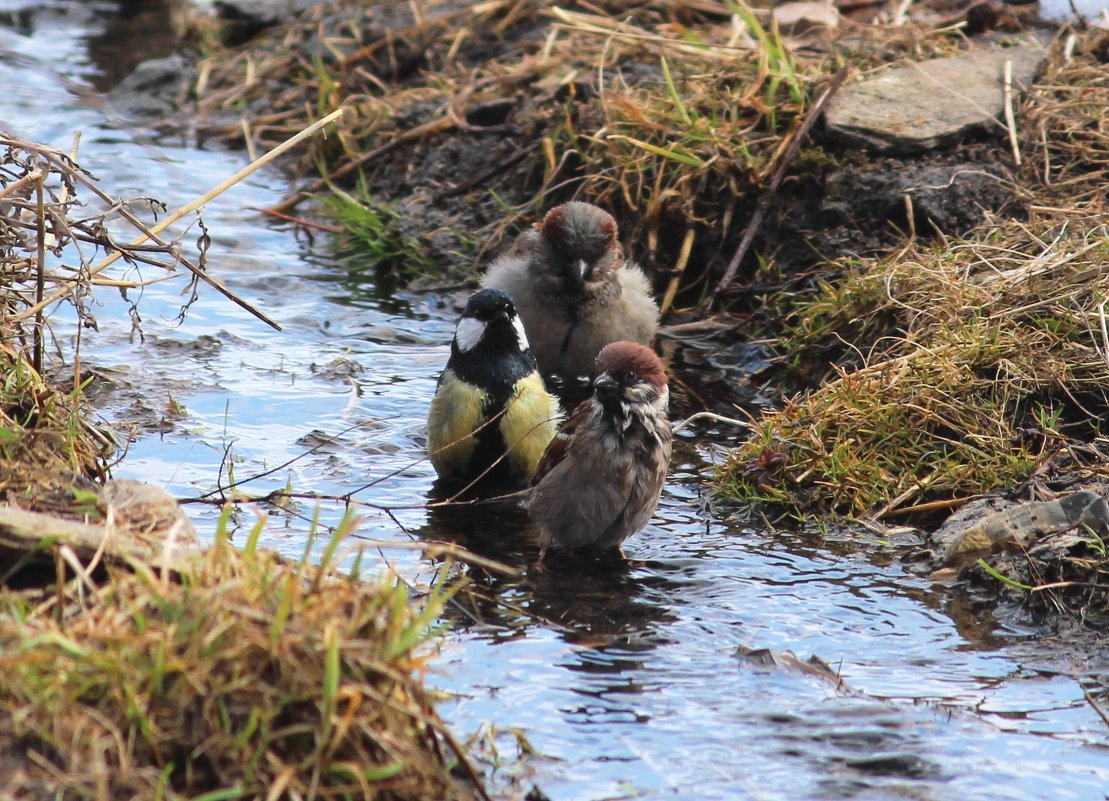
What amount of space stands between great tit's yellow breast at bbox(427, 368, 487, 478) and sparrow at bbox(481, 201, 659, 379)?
159cm

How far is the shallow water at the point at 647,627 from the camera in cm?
407

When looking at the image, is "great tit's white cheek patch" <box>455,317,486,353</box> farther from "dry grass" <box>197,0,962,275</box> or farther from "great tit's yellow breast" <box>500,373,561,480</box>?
"dry grass" <box>197,0,962,275</box>

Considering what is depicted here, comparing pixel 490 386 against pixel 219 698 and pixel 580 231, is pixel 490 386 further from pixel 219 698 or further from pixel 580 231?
pixel 219 698

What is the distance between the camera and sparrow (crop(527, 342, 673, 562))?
227 inches

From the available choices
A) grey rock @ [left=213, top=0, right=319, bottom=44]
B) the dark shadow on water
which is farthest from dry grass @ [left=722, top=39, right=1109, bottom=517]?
grey rock @ [left=213, top=0, right=319, bottom=44]

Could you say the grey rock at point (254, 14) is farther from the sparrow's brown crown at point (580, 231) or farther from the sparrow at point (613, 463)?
the sparrow at point (613, 463)

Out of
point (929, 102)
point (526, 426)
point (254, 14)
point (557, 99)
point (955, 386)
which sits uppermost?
point (929, 102)

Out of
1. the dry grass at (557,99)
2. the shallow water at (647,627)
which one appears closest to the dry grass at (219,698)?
the shallow water at (647,627)

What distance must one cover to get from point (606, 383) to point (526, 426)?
78cm

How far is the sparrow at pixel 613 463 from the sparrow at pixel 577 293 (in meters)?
2.03

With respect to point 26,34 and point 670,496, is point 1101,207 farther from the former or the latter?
point 26,34

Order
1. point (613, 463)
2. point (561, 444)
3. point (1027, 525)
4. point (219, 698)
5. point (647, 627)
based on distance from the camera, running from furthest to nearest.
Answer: point (561, 444) < point (613, 463) < point (1027, 525) < point (647, 627) < point (219, 698)

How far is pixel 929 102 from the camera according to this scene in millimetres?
8617

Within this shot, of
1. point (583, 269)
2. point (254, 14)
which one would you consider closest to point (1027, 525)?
point (583, 269)
